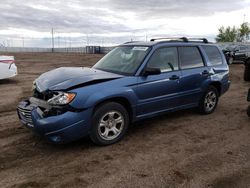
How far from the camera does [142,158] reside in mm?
4293

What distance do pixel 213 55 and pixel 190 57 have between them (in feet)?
3.15

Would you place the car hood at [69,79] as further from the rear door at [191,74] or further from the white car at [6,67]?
the white car at [6,67]

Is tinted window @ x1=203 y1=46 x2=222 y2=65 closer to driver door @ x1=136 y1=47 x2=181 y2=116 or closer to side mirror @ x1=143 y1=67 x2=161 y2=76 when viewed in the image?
driver door @ x1=136 y1=47 x2=181 y2=116

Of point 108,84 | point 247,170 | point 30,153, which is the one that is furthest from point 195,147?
point 30,153

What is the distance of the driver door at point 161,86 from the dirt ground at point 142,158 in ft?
1.65

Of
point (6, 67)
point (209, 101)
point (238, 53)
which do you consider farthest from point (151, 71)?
point (238, 53)

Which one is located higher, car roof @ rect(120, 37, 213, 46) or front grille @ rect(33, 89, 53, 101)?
car roof @ rect(120, 37, 213, 46)

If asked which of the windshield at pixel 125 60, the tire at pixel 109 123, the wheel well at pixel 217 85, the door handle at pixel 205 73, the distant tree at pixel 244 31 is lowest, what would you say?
the tire at pixel 109 123

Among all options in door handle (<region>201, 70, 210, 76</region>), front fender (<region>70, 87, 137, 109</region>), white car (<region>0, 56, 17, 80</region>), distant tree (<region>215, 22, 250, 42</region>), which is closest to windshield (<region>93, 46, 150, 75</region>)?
front fender (<region>70, 87, 137, 109</region>)

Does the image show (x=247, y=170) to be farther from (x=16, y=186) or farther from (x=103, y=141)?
(x=16, y=186)

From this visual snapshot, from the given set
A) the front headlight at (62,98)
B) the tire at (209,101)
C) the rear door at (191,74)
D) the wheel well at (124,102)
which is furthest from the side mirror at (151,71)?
the tire at (209,101)

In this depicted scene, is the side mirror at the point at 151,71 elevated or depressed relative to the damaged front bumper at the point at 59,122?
elevated

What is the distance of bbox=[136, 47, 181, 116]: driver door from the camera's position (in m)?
5.15

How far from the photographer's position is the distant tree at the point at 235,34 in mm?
78562
